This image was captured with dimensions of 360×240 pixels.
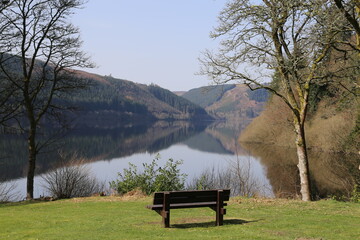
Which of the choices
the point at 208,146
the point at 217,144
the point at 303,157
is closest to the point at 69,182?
the point at 303,157

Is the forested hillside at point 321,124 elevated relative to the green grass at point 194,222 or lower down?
elevated

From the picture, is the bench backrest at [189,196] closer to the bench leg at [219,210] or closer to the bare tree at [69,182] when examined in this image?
the bench leg at [219,210]

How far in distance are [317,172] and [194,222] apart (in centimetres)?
2639

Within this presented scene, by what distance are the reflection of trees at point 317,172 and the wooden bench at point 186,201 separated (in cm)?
899

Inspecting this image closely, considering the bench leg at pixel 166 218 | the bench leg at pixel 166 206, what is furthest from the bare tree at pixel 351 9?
the bench leg at pixel 166 218

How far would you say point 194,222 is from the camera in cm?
1073

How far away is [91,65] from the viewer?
19984 millimetres

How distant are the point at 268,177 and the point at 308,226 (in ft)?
80.2

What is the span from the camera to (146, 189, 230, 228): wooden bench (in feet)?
32.0

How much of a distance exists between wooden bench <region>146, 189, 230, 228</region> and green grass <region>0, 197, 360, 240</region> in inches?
13.5

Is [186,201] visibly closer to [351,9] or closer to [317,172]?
[351,9]

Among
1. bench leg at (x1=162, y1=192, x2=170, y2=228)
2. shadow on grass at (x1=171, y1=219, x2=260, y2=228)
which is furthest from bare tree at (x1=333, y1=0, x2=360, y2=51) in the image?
bench leg at (x1=162, y1=192, x2=170, y2=228)

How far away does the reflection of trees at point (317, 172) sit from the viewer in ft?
86.2

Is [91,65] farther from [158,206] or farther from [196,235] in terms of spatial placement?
[196,235]
